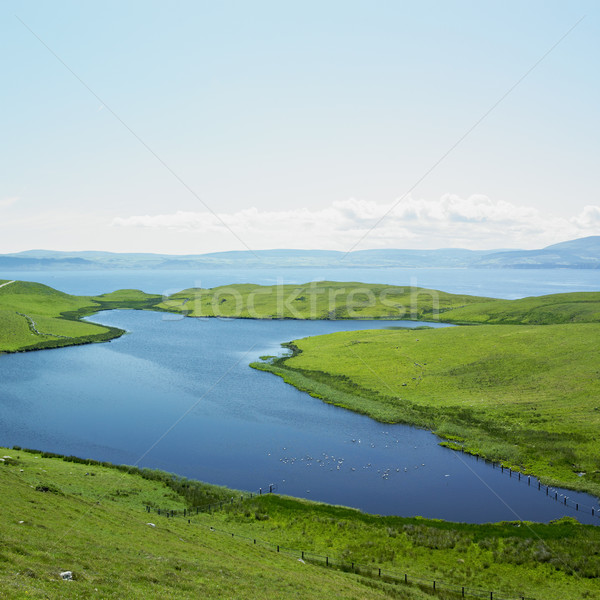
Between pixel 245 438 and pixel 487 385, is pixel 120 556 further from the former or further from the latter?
pixel 487 385

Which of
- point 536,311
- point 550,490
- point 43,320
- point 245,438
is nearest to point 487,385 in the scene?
point 550,490

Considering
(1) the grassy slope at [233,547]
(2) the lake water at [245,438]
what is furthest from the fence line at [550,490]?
(1) the grassy slope at [233,547]

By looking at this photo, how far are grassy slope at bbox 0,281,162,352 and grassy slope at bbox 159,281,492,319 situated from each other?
96.6ft

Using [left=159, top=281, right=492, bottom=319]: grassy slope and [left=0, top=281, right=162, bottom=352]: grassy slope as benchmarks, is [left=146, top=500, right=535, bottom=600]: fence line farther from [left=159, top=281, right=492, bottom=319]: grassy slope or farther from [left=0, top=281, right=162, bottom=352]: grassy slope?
[left=159, top=281, right=492, bottom=319]: grassy slope

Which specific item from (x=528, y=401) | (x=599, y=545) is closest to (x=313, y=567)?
(x=599, y=545)

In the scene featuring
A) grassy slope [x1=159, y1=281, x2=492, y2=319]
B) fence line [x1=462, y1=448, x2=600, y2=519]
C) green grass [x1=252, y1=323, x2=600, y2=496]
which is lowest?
fence line [x1=462, y1=448, x2=600, y2=519]

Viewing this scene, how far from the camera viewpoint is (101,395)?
216 ft

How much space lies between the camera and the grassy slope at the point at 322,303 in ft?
502

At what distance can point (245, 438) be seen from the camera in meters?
50.8

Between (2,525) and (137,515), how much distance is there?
468 inches

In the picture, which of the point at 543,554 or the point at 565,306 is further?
the point at 565,306

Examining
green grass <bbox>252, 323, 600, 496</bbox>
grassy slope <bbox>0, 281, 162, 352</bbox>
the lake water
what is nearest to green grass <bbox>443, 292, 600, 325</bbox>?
green grass <bbox>252, 323, 600, 496</bbox>

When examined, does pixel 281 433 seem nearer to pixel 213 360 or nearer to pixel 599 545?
pixel 599 545

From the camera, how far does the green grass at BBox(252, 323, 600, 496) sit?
46.7 meters
